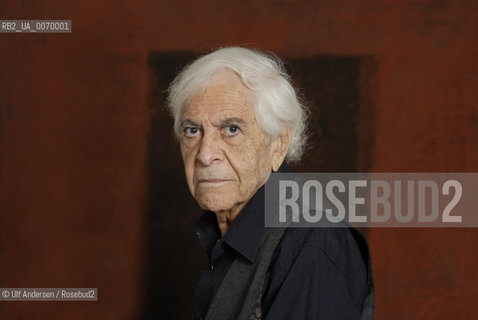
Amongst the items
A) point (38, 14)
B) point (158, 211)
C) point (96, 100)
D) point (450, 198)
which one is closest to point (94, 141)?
point (96, 100)

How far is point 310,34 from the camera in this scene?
2615 mm

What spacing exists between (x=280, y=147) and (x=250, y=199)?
174mm

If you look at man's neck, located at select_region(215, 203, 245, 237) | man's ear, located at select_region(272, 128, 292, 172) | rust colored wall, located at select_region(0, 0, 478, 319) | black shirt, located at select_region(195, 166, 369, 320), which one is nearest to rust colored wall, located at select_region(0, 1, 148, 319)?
rust colored wall, located at select_region(0, 0, 478, 319)

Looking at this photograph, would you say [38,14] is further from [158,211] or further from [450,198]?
[450,198]

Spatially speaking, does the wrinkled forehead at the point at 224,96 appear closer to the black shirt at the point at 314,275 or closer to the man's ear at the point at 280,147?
the man's ear at the point at 280,147

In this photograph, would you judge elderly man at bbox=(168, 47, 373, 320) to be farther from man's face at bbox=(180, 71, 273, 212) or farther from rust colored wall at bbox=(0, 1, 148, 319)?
rust colored wall at bbox=(0, 1, 148, 319)

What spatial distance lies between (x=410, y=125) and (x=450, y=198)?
0.37 m

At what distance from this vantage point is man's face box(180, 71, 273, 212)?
1.45m

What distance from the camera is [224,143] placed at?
Result: 148 centimetres

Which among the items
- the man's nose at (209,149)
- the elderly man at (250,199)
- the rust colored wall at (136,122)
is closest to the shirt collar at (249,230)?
the elderly man at (250,199)

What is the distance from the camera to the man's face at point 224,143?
1.45 m

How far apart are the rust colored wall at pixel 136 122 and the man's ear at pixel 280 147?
1.10m

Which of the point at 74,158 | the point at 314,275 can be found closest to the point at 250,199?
the point at 314,275

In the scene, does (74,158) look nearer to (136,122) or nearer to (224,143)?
(136,122)
